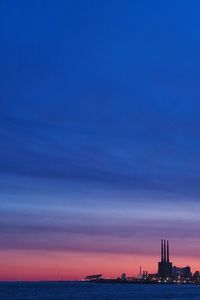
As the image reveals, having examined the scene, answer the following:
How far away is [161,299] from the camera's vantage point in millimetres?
164375

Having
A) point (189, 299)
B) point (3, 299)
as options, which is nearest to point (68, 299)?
point (3, 299)

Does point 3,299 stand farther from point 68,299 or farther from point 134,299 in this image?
point 134,299

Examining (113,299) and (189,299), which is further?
(113,299)

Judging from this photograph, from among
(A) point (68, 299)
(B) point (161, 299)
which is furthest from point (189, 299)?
(A) point (68, 299)

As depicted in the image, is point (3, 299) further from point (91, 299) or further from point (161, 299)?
point (161, 299)

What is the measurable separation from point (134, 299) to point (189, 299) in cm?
1746

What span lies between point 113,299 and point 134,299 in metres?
5.86

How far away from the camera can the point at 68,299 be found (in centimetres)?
17000

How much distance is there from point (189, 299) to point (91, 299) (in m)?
29.0

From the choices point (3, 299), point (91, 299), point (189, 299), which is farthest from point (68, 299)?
point (189, 299)

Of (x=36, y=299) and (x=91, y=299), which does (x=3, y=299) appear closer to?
(x=36, y=299)

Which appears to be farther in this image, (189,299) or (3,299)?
(3,299)

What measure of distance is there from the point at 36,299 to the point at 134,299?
92.2 feet

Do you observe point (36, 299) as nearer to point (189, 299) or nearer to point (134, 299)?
point (134, 299)
